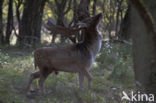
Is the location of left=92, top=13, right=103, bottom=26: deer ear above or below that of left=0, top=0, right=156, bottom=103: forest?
above

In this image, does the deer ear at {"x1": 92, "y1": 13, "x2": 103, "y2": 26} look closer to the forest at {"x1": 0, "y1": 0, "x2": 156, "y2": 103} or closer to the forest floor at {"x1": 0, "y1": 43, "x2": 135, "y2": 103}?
the forest at {"x1": 0, "y1": 0, "x2": 156, "y2": 103}

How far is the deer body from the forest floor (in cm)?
39

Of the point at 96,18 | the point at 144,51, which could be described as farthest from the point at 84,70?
the point at 144,51

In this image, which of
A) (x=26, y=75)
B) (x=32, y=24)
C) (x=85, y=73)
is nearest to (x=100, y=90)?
(x=85, y=73)

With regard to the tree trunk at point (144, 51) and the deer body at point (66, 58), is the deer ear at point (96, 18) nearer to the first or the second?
the deer body at point (66, 58)

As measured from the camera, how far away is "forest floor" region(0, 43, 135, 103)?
6.52 meters

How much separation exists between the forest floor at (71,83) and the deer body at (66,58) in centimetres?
39

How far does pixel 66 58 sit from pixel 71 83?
125 centimetres

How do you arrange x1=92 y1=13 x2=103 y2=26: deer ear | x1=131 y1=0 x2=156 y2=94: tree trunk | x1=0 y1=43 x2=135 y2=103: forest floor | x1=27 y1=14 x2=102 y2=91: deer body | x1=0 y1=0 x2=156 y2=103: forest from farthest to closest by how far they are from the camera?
x1=92 y1=13 x2=103 y2=26: deer ear < x1=27 y1=14 x2=102 y2=91: deer body < x1=0 y1=43 x2=135 y2=103: forest floor < x1=0 y1=0 x2=156 y2=103: forest < x1=131 y1=0 x2=156 y2=94: tree trunk

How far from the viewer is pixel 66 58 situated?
6711mm

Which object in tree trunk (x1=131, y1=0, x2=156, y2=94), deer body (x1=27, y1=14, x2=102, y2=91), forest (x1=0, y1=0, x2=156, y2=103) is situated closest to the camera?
tree trunk (x1=131, y1=0, x2=156, y2=94)

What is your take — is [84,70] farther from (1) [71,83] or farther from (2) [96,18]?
(2) [96,18]

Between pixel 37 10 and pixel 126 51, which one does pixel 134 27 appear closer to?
pixel 126 51

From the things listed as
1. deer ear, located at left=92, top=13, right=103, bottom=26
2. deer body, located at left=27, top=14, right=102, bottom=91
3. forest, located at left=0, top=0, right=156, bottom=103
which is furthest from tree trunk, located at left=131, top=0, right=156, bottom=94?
deer ear, located at left=92, top=13, right=103, bottom=26
